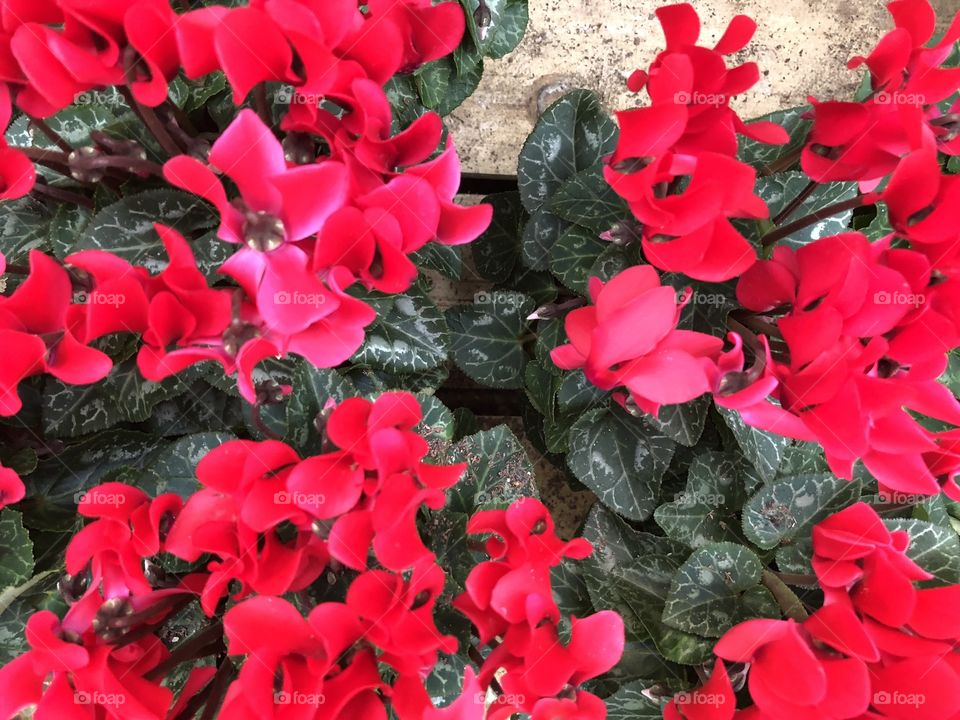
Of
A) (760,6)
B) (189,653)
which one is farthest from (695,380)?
(760,6)

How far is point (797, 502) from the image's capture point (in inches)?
31.4

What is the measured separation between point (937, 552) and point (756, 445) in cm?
21

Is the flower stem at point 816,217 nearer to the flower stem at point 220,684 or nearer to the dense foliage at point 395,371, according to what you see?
the dense foliage at point 395,371

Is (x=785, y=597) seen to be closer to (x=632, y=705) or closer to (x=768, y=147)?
(x=632, y=705)

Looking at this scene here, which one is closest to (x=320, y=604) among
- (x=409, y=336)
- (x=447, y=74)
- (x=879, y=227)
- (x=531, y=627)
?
(x=531, y=627)

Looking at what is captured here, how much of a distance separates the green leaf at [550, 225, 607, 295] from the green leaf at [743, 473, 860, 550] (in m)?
0.30

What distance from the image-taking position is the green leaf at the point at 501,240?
99 cm

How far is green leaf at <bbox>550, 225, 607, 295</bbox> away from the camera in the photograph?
0.81 m

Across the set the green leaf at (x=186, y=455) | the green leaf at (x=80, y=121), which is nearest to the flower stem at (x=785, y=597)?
the green leaf at (x=186, y=455)

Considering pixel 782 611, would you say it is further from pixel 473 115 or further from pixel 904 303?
pixel 473 115

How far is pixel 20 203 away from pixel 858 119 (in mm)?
794

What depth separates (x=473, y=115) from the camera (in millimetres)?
1055

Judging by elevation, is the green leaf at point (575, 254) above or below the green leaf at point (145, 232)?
below

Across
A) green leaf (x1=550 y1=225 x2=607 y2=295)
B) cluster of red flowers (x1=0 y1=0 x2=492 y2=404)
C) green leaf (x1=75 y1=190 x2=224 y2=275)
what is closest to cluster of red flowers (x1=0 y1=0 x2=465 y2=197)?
cluster of red flowers (x1=0 y1=0 x2=492 y2=404)
